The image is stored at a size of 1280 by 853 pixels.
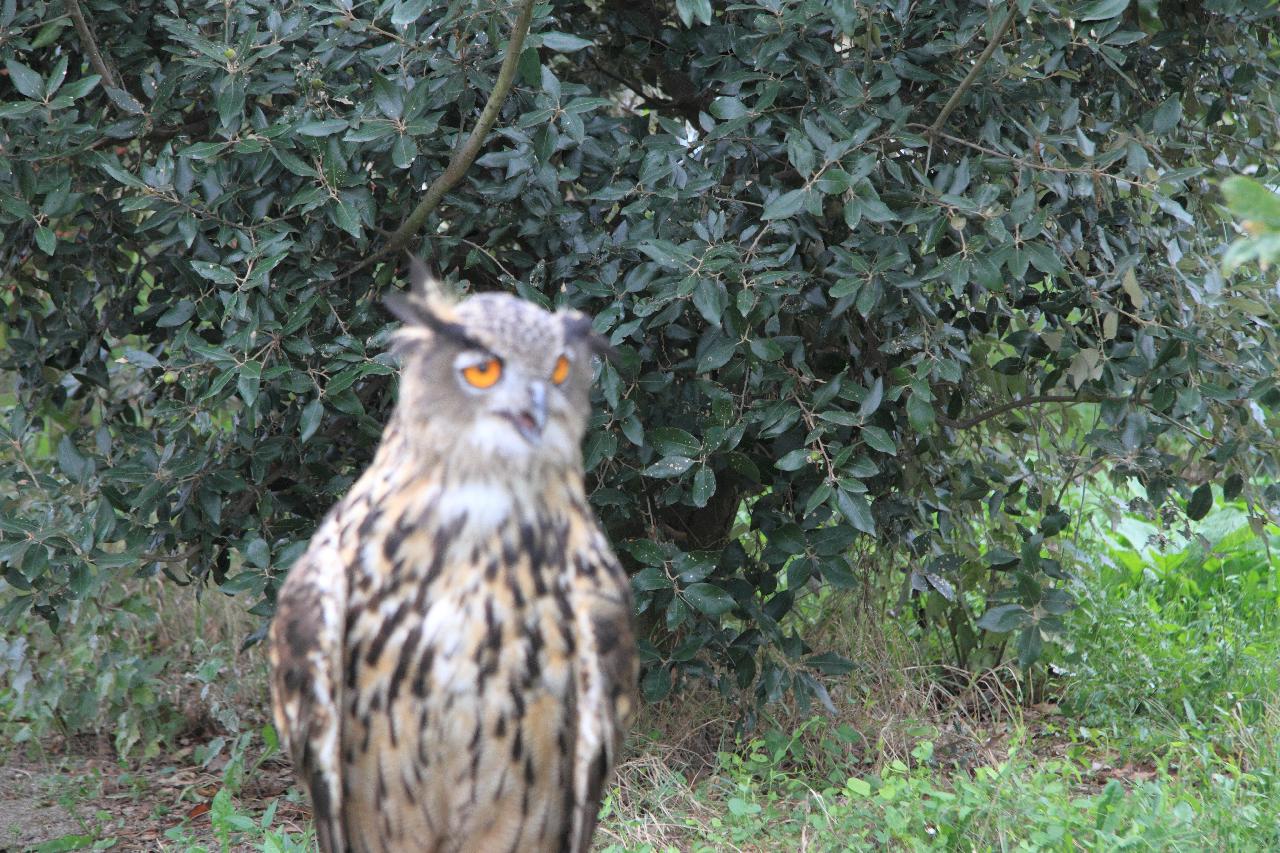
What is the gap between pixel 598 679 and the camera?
8.10 ft

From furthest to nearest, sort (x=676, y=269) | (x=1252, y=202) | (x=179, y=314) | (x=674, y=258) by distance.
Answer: (x=179, y=314)
(x=676, y=269)
(x=674, y=258)
(x=1252, y=202)

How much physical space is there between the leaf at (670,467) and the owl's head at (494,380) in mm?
1264

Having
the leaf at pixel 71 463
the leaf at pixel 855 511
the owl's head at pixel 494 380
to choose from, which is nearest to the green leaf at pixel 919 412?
the leaf at pixel 855 511

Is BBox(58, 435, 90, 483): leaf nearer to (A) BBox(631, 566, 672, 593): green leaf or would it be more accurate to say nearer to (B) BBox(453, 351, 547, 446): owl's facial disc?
(A) BBox(631, 566, 672, 593): green leaf

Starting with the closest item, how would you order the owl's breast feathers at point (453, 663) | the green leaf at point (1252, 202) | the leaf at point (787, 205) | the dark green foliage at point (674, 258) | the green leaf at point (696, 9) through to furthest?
the green leaf at point (1252, 202) < the owl's breast feathers at point (453, 663) < the green leaf at point (696, 9) < the leaf at point (787, 205) < the dark green foliage at point (674, 258)

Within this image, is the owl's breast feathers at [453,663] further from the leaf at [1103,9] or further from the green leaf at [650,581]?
the leaf at [1103,9]

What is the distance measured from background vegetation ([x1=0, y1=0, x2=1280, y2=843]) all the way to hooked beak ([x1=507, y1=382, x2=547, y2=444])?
114 centimetres

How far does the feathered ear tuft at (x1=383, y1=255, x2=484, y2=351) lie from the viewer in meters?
2.29

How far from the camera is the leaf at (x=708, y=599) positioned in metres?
3.78

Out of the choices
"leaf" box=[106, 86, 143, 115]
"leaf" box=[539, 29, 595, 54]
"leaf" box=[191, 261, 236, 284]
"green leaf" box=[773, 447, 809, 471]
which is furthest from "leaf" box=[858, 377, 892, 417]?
"leaf" box=[106, 86, 143, 115]

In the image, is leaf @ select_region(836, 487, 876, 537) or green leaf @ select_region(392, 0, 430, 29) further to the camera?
leaf @ select_region(836, 487, 876, 537)

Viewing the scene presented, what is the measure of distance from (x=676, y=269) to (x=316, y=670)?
151 cm

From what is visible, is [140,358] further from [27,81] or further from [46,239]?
[27,81]

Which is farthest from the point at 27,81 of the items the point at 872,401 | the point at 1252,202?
the point at 1252,202
